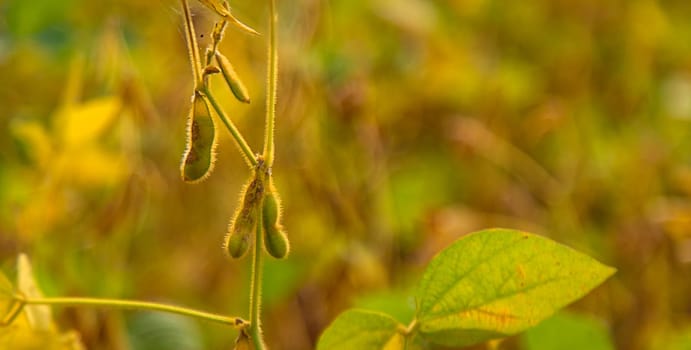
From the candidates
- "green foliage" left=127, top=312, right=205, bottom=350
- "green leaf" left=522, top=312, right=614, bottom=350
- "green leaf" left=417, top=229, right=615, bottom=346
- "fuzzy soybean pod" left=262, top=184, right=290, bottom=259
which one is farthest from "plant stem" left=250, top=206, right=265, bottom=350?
"green foliage" left=127, top=312, right=205, bottom=350

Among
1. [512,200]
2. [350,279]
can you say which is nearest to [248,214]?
[350,279]

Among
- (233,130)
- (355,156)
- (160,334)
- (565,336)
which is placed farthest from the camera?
(355,156)

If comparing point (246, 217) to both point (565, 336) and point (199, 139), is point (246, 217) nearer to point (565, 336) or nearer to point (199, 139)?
point (199, 139)

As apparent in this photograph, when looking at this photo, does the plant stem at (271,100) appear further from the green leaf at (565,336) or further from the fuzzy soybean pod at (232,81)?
the green leaf at (565,336)

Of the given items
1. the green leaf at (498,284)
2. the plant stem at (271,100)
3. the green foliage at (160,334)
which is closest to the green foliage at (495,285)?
the green leaf at (498,284)

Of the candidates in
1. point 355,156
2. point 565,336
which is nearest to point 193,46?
point 565,336

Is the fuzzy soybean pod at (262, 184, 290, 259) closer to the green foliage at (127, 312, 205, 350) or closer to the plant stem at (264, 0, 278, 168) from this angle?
the plant stem at (264, 0, 278, 168)
